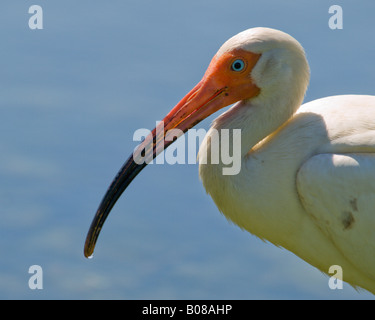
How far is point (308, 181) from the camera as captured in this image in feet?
17.7

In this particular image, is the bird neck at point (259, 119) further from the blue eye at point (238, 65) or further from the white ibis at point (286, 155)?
the blue eye at point (238, 65)

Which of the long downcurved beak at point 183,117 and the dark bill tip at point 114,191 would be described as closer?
the long downcurved beak at point 183,117

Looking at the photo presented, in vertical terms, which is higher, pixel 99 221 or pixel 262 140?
pixel 262 140

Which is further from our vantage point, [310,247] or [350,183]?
[310,247]

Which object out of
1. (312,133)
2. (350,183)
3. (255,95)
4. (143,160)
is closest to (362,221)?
(350,183)

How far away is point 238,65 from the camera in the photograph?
557 centimetres

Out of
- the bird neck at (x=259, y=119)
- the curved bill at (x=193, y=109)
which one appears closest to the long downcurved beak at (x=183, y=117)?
the curved bill at (x=193, y=109)

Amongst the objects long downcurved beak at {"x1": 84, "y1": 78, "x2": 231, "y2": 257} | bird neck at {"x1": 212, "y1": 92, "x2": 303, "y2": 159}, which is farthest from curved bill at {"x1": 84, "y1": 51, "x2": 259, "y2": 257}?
bird neck at {"x1": 212, "y1": 92, "x2": 303, "y2": 159}

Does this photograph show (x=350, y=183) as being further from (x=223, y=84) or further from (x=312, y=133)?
(x=223, y=84)

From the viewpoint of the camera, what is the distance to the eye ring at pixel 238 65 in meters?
5.55

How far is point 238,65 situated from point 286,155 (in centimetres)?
66

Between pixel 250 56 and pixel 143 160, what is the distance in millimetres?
992

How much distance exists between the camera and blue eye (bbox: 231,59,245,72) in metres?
5.55

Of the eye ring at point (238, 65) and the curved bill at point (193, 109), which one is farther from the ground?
the eye ring at point (238, 65)
